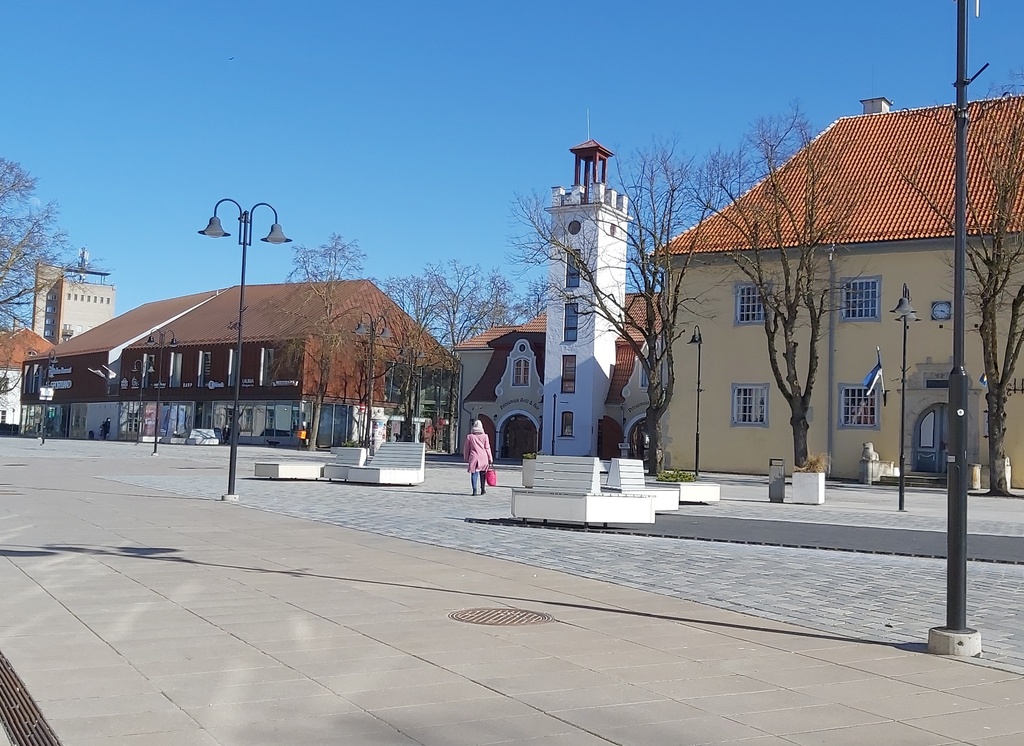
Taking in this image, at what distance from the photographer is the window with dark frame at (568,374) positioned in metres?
56.9

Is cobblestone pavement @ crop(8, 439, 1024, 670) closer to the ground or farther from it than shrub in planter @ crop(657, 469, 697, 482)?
closer to the ground

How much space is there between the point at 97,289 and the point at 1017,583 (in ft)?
562

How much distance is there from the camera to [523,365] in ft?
196

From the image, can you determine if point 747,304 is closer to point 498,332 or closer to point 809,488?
point 809,488

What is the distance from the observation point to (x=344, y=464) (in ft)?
95.5

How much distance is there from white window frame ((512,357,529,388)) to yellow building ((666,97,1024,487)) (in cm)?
1386

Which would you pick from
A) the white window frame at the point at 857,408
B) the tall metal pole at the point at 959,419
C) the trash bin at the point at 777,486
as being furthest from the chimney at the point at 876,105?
the tall metal pole at the point at 959,419

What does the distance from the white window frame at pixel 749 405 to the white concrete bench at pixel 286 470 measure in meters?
21.7

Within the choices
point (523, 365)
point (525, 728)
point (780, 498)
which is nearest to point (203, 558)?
point (525, 728)

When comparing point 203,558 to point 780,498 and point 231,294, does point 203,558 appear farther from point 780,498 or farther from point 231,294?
point 231,294

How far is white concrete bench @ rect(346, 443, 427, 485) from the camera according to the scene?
27766 millimetres

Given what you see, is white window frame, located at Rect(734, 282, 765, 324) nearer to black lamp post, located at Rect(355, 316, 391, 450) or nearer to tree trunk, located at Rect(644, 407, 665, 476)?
tree trunk, located at Rect(644, 407, 665, 476)

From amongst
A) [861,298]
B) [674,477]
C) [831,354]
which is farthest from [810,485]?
[861,298]

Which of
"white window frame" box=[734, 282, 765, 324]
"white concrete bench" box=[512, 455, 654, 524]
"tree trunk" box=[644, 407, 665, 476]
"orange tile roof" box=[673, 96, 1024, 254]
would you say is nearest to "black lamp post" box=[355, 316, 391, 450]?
"tree trunk" box=[644, 407, 665, 476]
